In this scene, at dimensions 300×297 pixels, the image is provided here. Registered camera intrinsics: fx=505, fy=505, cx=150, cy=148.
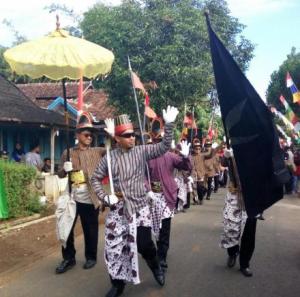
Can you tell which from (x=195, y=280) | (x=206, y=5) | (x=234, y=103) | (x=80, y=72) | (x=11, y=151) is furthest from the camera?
(x=206, y=5)

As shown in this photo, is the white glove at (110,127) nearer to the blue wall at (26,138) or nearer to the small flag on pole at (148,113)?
the small flag on pole at (148,113)

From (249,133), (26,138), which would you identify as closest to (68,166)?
(249,133)

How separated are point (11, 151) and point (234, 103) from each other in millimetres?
13509

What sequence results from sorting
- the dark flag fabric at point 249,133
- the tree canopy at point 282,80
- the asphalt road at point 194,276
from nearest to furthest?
the dark flag fabric at point 249,133 → the asphalt road at point 194,276 → the tree canopy at point 282,80

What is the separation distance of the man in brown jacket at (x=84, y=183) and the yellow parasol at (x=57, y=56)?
2.43 ft

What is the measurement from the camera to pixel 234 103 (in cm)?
543

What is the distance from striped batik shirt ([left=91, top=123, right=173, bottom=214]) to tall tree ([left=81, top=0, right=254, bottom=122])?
1449cm

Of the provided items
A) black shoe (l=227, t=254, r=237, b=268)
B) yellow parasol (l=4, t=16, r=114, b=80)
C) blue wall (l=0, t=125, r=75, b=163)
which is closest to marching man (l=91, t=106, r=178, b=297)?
yellow parasol (l=4, t=16, r=114, b=80)

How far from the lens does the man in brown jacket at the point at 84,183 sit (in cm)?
679

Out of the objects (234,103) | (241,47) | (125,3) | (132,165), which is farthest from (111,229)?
(241,47)

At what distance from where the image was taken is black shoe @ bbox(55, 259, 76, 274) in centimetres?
666

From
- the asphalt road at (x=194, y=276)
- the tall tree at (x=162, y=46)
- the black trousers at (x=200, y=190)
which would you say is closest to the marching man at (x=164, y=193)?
the asphalt road at (x=194, y=276)

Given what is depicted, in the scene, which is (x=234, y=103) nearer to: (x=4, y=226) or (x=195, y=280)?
(x=195, y=280)

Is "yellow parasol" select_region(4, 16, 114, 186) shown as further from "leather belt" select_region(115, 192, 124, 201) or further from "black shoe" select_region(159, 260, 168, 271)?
"black shoe" select_region(159, 260, 168, 271)
